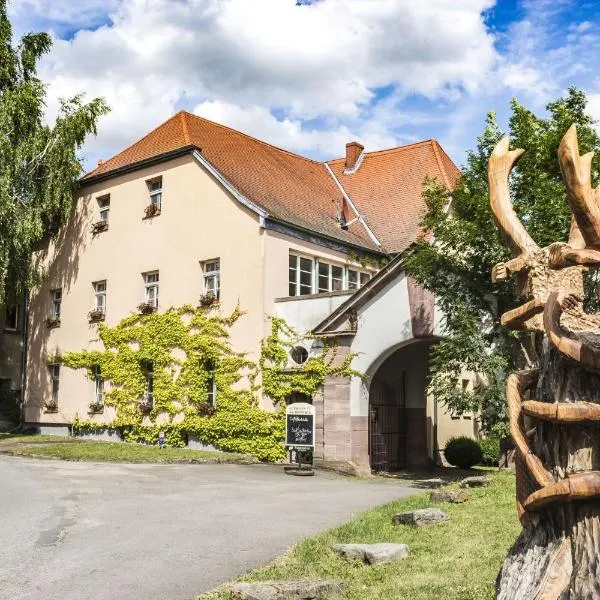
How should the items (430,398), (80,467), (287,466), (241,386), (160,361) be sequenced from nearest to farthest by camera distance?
(80,467)
(287,466)
(241,386)
(160,361)
(430,398)

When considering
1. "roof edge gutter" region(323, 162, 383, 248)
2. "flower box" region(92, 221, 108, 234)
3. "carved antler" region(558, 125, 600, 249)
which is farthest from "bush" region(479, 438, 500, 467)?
"carved antler" region(558, 125, 600, 249)

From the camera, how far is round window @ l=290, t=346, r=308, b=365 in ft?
69.8

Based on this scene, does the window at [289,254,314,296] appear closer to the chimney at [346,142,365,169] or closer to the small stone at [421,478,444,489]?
the small stone at [421,478,444,489]

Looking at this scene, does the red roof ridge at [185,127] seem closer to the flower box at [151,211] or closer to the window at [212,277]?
the flower box at [151,211]

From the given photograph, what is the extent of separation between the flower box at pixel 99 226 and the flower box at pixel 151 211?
2390mm

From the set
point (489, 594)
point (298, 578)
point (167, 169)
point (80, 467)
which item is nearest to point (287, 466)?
point (80, 467)

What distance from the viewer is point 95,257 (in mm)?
27500

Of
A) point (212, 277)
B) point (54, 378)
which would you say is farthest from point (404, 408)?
point (54, 378)

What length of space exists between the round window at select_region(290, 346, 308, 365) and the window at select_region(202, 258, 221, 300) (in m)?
3.17

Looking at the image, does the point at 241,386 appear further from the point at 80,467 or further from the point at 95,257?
the point at 95,257

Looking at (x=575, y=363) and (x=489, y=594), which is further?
(x=489, y=594)

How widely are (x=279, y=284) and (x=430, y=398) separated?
Result: 7.20m

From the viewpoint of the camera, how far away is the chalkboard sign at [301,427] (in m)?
18.5

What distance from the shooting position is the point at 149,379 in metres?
25.2
